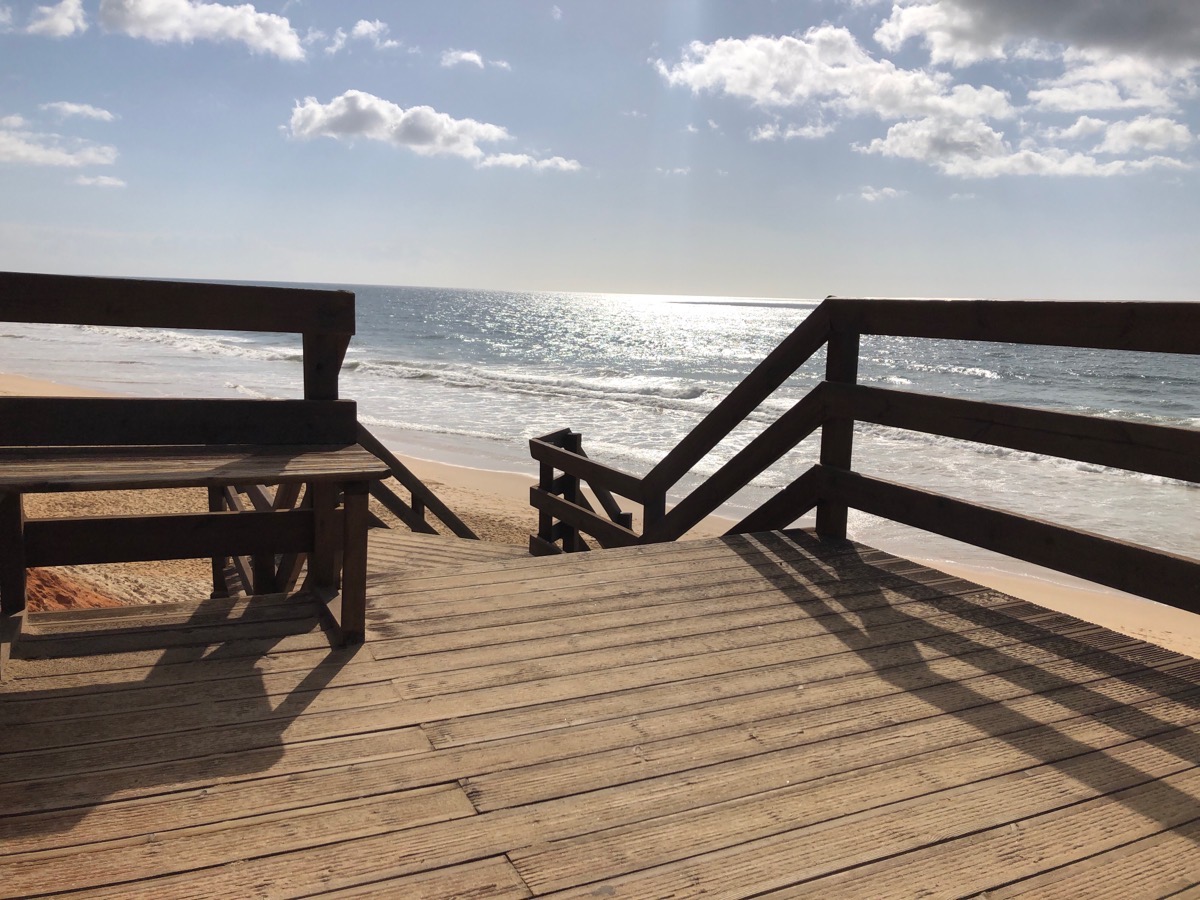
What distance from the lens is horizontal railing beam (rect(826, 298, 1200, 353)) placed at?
2576 millimetres

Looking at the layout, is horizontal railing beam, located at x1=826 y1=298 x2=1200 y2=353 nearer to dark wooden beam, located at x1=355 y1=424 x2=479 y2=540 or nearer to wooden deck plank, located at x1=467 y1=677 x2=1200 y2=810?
wooden deck plank, located at x1=467 y1=677 x2=1200 y2=810

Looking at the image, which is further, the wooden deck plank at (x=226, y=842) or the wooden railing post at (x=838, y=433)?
the wooden railing post at (x=838, y=433)

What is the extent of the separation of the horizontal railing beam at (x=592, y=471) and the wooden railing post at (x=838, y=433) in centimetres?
92

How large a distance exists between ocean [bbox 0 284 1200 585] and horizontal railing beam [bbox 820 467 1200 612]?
6.50 m

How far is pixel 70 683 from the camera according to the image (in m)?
2.40

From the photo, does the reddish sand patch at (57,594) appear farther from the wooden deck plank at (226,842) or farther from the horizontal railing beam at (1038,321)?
the horizontal railing beam at (1038,321)

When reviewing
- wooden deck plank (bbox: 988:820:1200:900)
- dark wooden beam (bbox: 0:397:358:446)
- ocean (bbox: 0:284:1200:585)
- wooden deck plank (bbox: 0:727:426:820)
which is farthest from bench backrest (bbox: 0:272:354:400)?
ocean (bbox: 0:284:1200:585)

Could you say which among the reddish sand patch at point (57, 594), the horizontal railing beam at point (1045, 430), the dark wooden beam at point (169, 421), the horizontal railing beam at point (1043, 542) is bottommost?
the reddish sand patch at point (57, 594)

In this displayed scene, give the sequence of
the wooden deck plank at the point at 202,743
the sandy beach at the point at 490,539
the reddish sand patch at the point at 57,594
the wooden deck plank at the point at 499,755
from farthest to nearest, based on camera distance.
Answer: the sandy beach at the point at 490,539, the reddish sand patch at the point at 57,594, the wooden deck plank at the point at 202,743, the wooden deck plank at the point at 499,755

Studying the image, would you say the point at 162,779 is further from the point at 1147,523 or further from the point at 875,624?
the point at 1147,523

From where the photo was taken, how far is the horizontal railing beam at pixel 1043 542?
2.69 m

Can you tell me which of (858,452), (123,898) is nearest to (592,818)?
(123,898)

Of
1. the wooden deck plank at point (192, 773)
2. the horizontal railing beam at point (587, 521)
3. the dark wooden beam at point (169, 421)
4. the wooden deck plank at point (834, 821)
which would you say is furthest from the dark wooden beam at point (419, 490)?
the wooden deck plank at point (834, 821)

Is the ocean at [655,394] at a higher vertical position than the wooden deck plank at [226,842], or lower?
lower
